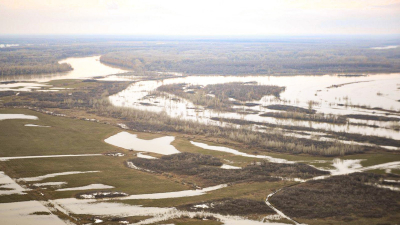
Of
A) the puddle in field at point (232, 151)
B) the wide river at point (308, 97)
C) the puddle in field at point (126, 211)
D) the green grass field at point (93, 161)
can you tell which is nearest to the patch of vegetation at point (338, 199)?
the green grass field at point (93, 161)

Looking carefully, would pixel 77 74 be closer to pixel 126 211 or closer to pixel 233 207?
pixel 126 211

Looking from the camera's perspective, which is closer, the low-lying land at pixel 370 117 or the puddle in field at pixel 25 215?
the puddle in field at pixel 25 215

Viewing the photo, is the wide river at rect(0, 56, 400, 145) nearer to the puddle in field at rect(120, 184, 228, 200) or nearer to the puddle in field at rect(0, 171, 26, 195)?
the puddle in field at rect(120, 184, 228, 200)

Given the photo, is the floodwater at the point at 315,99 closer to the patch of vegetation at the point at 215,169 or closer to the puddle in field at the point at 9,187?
the patch of vegetation at the point at 215,169

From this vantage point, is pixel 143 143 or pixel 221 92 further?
pixel 221 92

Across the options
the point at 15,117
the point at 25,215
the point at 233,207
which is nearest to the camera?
the point at 25,215

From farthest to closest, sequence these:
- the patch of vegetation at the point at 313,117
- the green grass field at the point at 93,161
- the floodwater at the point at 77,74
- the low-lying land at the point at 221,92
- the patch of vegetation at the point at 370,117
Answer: the floodwater at the point at 77,74, the low-lying land at the point at 221,92, the patch of vegetation at the point at 370,117, the patch of vegetation at the point at 313,117, the green grass field at the point at 93,161

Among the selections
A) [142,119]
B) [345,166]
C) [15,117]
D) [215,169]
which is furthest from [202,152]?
[15,117]
